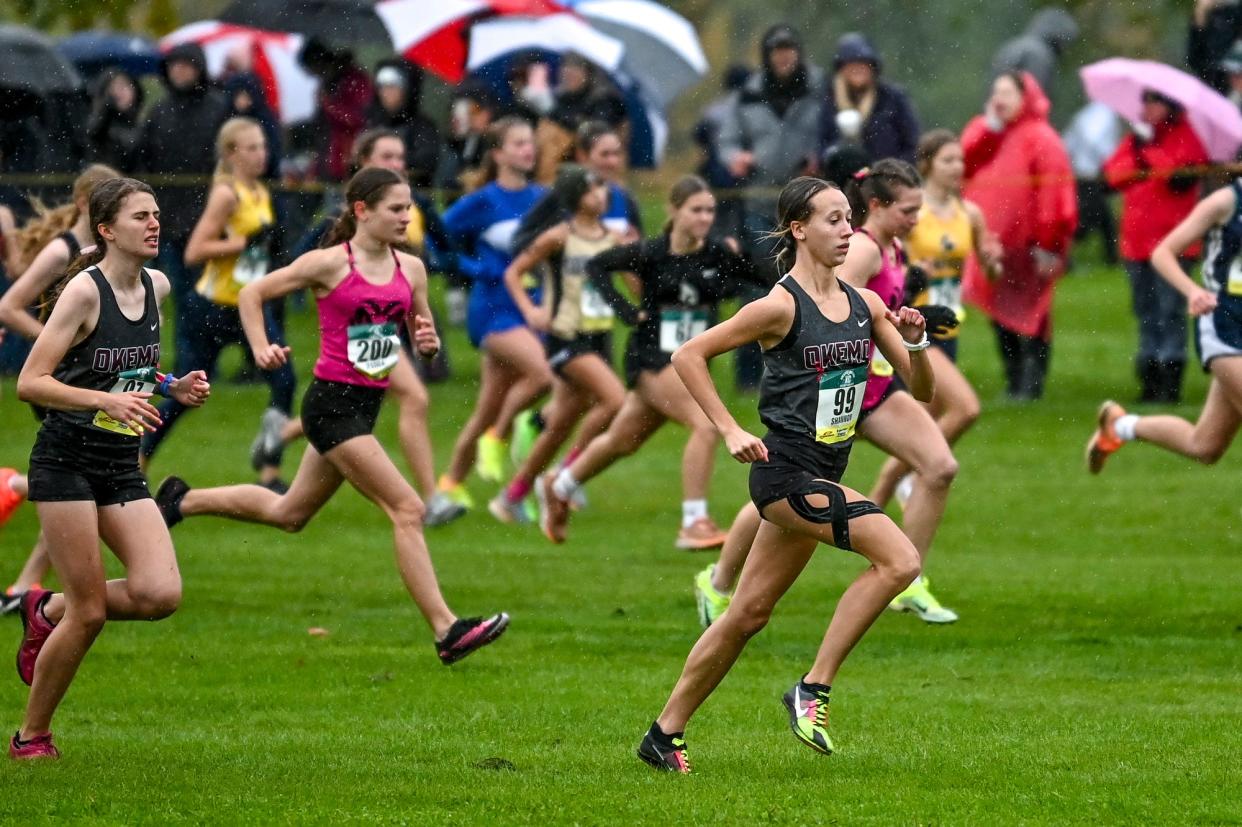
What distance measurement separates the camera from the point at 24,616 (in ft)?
25.4

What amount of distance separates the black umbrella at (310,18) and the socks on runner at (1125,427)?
945 centimetres

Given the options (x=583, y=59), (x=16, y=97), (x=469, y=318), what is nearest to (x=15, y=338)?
(x=16, y=97)

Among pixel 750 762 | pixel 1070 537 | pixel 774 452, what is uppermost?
pixel 774 452

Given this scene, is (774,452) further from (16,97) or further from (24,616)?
(16,97)

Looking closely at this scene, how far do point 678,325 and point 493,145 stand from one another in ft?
9.87

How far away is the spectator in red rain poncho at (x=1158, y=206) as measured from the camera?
1703 cm

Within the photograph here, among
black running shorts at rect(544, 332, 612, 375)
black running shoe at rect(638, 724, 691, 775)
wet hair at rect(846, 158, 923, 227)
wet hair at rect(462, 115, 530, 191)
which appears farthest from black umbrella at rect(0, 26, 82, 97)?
black running shoe at rect(638, 724, 691, 775)

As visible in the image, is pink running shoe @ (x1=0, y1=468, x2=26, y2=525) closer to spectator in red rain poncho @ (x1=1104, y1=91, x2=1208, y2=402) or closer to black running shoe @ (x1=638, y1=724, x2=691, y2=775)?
black running shoe @ (x1=638, y1=724, x2=691, y2=775)

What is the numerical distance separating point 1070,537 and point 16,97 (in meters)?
10.5

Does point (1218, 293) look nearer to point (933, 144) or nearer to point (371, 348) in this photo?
point (933, 144)

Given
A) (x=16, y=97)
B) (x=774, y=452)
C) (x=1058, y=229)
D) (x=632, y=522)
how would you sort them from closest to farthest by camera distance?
1. (x=774, y=452)
2. (x=632, y=522)
3. (x=1058, y=229)
4. (x=16, y=97)

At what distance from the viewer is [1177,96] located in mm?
16484

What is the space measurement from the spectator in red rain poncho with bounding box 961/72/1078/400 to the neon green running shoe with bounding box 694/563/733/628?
777 centimetres

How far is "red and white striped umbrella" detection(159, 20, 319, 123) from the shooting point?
23.9m
